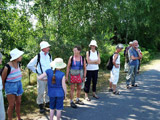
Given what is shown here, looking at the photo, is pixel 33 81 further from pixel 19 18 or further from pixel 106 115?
pixel 106 115

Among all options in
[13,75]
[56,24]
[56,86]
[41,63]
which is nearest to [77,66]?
[41,63]

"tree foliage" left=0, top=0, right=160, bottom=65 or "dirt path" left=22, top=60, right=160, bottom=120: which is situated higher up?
"tree foliage" left=0, top=0, right=160, bottom=65

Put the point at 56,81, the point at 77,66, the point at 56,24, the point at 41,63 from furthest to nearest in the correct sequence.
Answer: the point at 56,24, the point at 77,66, the point at 41,63, the point at 56,81

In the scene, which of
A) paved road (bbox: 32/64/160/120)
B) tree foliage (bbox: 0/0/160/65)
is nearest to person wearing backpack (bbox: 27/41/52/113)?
paved road (bbox: 32/64/160/120)

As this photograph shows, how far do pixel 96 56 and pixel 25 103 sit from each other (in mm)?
2743

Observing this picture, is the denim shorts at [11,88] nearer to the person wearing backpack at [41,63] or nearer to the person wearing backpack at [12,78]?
the person wearing backpack at [12,78]

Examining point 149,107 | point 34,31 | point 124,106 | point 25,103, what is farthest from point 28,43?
point 149,107

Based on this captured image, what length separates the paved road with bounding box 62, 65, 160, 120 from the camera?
171 inches

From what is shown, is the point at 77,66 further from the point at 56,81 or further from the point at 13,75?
the point at 13,75

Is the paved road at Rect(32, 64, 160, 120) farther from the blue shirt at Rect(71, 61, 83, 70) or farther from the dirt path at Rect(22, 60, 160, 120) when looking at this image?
the blue shirt at Rect(71, 61, 83, 70)

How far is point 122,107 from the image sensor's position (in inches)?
195

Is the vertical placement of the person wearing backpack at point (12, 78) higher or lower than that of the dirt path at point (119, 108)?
higher

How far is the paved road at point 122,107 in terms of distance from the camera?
→ 4.35 m

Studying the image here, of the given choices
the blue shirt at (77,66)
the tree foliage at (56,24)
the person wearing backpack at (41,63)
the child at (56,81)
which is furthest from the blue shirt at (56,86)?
the tree foliage at (56,24)
